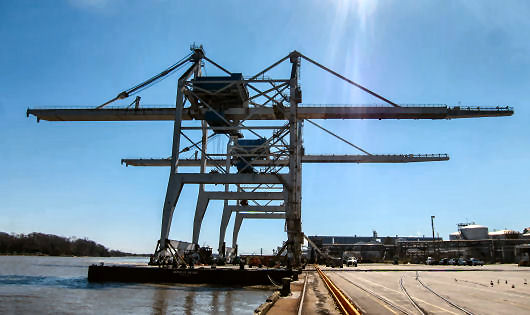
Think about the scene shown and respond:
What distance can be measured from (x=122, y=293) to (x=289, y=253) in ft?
38.3

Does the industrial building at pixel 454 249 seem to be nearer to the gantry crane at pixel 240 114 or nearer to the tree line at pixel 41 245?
the gantry crane at pixel 240 114

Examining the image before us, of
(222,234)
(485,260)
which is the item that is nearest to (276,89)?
(222,234)

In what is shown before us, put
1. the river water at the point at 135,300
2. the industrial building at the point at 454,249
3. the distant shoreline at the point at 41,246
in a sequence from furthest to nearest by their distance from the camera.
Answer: the distant shoreline at the point at 41,246 → the industrial building at the point at 454,249 → the river water at the point at 135,300

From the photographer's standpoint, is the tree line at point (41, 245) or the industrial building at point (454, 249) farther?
the tree line at point (41, 245)

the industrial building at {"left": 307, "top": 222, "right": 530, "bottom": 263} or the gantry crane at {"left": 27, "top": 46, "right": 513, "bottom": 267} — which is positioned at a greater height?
the gantry crane at {"left": 27, "top": 46, "right": 513, "bottom": 267}

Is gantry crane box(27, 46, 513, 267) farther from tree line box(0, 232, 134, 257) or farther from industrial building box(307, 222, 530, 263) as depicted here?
tree line box(0, 232, 134, 257)

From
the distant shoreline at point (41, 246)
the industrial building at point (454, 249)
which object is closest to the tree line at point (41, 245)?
the distant shoreline at point (41, 246)

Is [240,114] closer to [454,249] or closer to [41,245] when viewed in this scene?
[454,249]

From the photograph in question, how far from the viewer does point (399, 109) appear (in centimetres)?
3356

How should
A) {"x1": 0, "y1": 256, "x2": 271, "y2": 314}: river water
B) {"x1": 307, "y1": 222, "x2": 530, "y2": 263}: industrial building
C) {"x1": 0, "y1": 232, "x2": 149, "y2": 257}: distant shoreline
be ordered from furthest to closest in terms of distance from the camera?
{"x1": 0, "y1": 232, "x2": 149, "y2": 257}: distant shoreline
{"x1": 307, "y1": 222, "x2": 530, "y2": 263}: industrial building
{"x1": 0, "y1": 256, "x2": 271, "y2": 314}: river water

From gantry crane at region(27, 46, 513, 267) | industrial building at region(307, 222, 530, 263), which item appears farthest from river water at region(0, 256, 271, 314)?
industrial building at region(307, 222, 530, 263)

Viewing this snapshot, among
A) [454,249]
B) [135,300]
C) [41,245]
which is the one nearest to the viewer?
[135,300]

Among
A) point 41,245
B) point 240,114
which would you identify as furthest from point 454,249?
point 41,245

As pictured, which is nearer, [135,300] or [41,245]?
[135,300]
